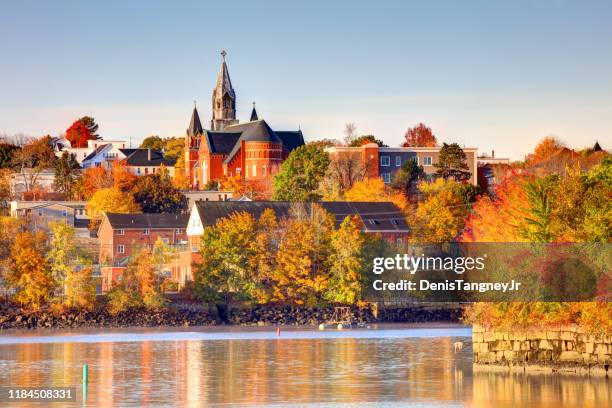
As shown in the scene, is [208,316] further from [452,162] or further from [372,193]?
[452,162]

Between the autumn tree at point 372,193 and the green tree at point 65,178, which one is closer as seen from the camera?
the autumn tree at point 372,193

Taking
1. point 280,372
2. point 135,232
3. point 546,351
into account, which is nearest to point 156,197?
point 135,232

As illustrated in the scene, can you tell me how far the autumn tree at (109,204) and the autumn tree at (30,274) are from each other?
43014 millimetres

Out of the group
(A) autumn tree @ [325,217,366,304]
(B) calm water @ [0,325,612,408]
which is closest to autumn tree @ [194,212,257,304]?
(A) autumn tree @ [325,217,366,304]

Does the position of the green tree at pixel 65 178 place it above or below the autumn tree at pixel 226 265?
above

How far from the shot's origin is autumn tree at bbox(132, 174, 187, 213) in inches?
6093

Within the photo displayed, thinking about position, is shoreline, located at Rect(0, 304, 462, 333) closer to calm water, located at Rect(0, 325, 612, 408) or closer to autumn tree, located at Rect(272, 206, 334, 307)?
autumn tree, located at Rect(272, 206, 334, 307)

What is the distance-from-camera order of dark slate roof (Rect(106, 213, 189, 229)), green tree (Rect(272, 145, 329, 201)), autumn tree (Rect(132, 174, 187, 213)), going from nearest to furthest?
dark slate roof (Rect(106, 213, 189, 229))
green tree (Rect(272, 145, 329, 201))
autumn tree (Rect(132, 174, 187, 213))

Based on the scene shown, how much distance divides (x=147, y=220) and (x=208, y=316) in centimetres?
3288

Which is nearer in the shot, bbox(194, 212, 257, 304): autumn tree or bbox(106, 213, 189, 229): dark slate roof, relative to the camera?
bbox(194, 212, 257, 304): autumn tree

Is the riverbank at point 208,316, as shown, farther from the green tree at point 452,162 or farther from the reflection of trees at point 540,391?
the green tree at point 452,162

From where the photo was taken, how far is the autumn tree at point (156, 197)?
15475 centimetres

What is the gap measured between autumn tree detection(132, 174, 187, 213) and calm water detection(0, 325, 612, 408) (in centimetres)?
6428

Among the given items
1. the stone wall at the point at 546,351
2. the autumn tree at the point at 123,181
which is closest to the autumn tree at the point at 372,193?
the autumn tree at the point at 123,181
